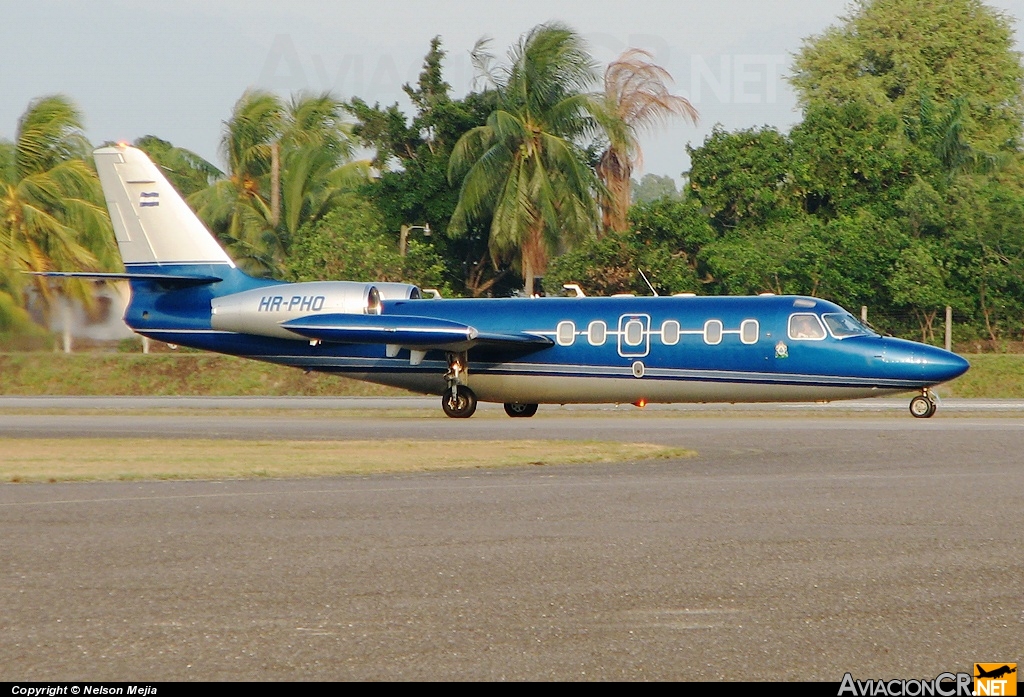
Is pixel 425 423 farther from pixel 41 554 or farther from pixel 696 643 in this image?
pixel 696 643

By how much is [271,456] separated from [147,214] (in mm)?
13446

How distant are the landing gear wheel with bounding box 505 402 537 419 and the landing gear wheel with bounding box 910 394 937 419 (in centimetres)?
785

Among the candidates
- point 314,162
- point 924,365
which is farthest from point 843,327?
point 314,162

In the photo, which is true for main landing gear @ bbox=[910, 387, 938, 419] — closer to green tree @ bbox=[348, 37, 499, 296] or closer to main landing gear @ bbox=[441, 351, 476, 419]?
Answer: main landing gear @ bbox=[441, 351, 476, 419]

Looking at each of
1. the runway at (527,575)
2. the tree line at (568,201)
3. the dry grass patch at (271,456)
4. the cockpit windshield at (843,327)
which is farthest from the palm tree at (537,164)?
the runway at (527,575)

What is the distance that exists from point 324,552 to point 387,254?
36.6 metres

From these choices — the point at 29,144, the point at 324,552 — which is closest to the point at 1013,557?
the point at 324,552

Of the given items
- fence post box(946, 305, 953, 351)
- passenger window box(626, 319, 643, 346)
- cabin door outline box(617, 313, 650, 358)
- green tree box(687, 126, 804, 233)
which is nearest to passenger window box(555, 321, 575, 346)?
cabin door outline box(617, 313, 650, 358)

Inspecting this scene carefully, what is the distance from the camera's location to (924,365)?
2680 cm

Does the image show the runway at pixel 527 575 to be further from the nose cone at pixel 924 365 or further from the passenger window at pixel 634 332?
the passenger window at pixel 634 332

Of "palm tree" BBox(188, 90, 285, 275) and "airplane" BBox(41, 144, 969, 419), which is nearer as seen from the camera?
"airplane" BBox(41, 144, 969, 419)

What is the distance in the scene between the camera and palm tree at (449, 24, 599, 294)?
156 ft

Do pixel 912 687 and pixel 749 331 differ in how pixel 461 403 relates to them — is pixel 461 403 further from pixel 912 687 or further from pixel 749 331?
pixel 912 687

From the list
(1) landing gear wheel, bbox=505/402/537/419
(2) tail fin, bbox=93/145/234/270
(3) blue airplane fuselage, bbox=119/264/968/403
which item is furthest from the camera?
(1) landing gear wheel, bbox=505/402/537/419
